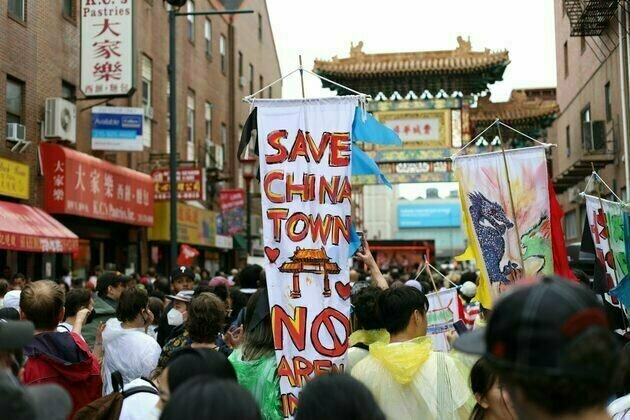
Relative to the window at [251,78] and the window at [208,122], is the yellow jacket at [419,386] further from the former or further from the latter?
the window at [251,78]

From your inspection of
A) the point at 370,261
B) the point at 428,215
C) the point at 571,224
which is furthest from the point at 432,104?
the point at 428,215

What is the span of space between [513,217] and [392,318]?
116 inches

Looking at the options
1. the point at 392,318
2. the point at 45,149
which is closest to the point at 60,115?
the point at 45,149

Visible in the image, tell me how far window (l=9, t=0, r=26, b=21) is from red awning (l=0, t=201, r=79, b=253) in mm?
4148

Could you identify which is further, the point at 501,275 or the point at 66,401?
the point at 501,275

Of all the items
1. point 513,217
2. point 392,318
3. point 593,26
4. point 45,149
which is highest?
point 593,26

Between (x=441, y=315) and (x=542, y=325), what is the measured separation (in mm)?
6450

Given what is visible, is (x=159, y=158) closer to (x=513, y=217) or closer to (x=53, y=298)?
(x=513, y=217)

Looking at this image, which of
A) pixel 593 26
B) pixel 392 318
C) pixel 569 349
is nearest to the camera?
pixel 569 349

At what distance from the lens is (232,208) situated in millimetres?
30516

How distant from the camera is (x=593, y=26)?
25.4 meters

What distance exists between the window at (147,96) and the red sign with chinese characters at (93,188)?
1645mm

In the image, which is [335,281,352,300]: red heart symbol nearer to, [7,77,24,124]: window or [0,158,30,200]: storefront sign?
[0,158,30,200]: storefront sign

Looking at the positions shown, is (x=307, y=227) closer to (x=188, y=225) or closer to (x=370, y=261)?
(x=370, y=261)
